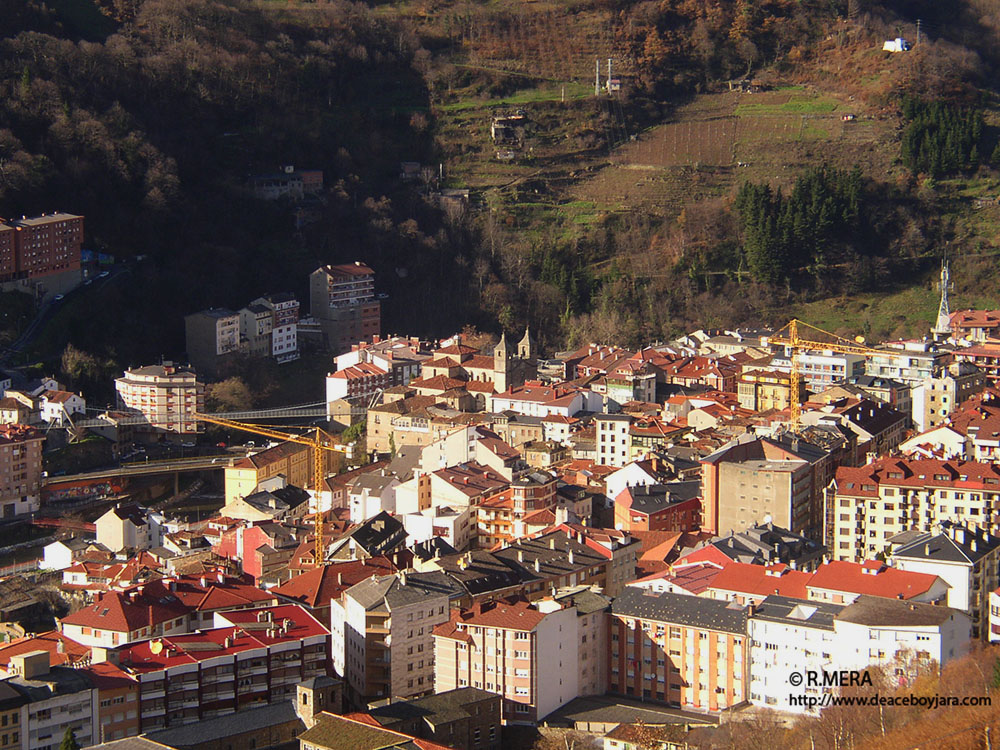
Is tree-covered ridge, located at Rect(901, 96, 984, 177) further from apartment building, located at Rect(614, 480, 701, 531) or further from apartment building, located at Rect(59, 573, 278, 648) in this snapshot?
apartment building, located at Rect(59, 573, 278, 648)

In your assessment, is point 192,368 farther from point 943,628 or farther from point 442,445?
point 943,628

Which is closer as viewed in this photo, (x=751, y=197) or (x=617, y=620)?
(x=617, y=620)

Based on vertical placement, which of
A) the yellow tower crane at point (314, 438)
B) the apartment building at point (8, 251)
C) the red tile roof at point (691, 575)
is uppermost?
the apartment building at point (8, 251)

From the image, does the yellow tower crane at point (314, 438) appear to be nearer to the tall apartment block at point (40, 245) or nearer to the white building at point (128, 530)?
the white building at point (128, 530)

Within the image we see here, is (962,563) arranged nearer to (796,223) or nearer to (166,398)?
(166,398)

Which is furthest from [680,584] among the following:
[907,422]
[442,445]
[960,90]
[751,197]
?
[960,90]

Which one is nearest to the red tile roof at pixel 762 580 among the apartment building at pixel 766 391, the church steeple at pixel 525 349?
the apartment building at pixel 766 391

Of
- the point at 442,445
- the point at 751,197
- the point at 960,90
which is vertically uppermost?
the point at 960,90
